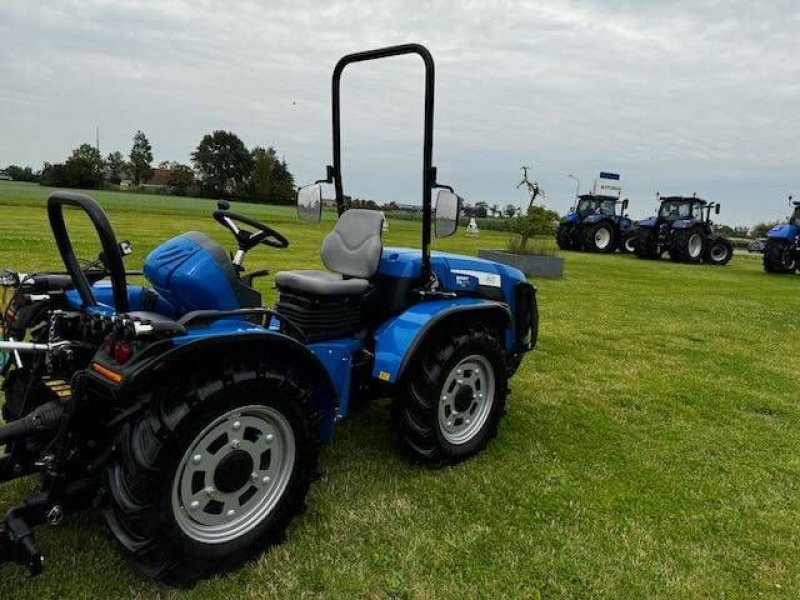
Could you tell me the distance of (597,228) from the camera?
2344 cm

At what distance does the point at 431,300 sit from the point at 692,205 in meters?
21.2

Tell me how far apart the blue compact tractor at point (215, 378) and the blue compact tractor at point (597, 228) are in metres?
20.9

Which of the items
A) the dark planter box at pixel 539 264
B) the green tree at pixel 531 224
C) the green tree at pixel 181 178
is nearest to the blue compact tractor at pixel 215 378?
the dark planter box at pixel 539 264

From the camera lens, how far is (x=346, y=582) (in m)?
2.51

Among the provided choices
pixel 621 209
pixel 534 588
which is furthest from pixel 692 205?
pixel 534 588

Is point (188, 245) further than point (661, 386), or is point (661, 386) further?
point (661, 386)

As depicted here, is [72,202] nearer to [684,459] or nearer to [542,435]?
[542,435]

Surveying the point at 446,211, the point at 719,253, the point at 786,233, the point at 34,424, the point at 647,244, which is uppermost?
the point at 446,211

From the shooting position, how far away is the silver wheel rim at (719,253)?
21906 mm

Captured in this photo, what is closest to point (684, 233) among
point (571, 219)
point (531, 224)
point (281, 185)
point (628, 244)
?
point (628, 244)

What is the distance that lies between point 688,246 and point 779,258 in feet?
9.36

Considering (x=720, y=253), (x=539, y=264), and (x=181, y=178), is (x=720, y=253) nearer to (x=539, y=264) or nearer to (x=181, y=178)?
(x=539, y=264)

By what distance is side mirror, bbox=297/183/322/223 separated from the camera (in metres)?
4.11

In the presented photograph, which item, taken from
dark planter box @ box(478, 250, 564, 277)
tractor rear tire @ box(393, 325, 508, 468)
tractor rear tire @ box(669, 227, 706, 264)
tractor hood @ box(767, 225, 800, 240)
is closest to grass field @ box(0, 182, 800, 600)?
tractor rear tire @ box(393, 325, 508, 468)
